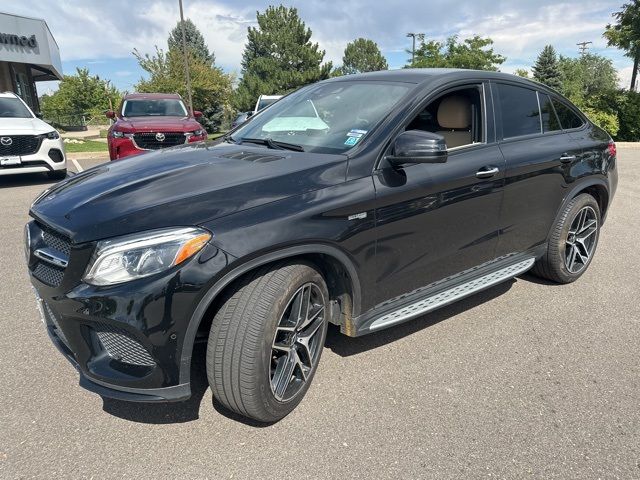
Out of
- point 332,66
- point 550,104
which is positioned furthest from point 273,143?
point 332,66

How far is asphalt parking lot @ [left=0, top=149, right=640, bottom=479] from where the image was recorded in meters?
2.26

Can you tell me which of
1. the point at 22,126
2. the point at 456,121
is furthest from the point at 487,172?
the point at 22,126

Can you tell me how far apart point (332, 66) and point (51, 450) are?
143 ft

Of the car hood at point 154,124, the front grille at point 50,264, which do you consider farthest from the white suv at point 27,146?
the front grille at point 50,264

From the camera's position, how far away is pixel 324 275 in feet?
8.90

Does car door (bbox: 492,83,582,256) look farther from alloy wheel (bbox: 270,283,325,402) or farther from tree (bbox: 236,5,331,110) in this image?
tree (bbox: 236,5,331,110)

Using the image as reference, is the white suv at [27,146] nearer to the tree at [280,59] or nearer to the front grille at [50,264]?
the front grille at [50,264]

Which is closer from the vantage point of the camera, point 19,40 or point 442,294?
point 442,294

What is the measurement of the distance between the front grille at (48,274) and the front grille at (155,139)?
24.5 feet

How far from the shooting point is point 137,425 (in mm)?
2525

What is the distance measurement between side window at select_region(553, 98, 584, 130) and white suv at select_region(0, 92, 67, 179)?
8394 mm

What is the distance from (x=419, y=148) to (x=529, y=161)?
1418mm

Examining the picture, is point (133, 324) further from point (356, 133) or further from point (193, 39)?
point (193, 39)

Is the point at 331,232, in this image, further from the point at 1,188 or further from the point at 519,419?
the point at 1,188
